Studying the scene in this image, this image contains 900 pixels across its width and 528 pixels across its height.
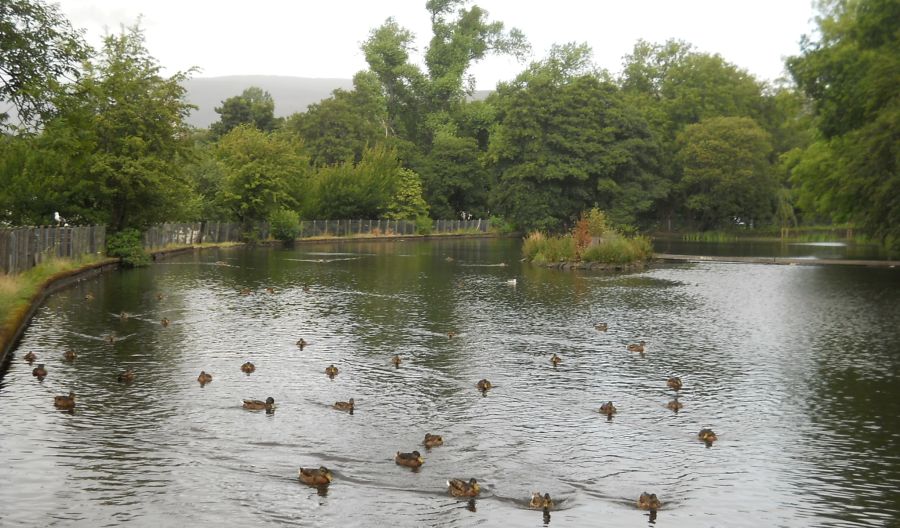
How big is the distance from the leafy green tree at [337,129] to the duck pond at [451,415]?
8509cm

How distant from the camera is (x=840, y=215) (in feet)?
228

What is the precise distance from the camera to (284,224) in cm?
8650

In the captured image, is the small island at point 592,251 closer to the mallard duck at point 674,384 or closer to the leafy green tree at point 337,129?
the mallard duck at point 674,384

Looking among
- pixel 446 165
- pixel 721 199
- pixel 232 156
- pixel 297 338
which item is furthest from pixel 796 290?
pixel 446 165

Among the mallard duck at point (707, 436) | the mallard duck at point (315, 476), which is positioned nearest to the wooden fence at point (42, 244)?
the mallard duck at point (315, 476)

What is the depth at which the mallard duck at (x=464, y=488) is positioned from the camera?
12188mm

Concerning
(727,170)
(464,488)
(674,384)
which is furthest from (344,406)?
(727,170)

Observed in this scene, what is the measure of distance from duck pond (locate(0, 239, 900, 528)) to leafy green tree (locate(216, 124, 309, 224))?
159 feet

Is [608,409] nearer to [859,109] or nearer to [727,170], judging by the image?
[859,109]

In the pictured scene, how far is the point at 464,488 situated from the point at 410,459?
4.90ft

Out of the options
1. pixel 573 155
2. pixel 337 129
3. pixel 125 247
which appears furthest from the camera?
pixel 337 129

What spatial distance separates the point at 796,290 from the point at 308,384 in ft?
96.4

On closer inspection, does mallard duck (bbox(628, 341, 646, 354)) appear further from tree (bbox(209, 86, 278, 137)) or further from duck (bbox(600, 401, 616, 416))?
tree (bbox(209, 86, 278, 137))

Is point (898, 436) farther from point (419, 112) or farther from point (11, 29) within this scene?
point (419, 112)
